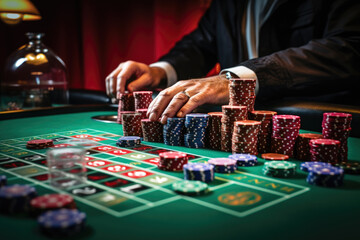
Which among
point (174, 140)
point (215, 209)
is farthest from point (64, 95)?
point (215, 209)

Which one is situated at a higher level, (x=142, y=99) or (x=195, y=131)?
(x=142, y=99)

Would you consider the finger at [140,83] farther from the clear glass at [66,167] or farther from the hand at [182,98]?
the clear glass at [66,167]

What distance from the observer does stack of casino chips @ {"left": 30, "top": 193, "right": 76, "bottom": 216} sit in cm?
107

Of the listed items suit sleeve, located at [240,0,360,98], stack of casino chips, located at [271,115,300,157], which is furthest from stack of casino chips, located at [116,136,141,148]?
suit sleeve, located at [240,0,360,98]

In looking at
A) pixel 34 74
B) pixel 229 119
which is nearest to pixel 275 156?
pixel 229 119

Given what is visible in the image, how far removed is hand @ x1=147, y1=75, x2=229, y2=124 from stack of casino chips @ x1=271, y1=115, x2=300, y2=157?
0.56 metres

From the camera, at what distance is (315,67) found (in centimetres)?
288

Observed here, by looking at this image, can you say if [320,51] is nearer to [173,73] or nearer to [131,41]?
[173,73]

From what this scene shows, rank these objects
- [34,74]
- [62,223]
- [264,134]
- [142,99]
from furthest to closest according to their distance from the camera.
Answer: [34,74], [142,99], [264,134], [62,223]

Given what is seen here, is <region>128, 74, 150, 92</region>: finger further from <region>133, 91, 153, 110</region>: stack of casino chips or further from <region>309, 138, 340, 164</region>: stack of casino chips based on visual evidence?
<region>309, 138, 340, 164</region>: stack of casino chips

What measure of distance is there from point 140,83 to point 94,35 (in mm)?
3761

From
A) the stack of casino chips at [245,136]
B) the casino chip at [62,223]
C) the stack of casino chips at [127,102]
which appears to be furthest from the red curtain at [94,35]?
the casino chip at [62,223]

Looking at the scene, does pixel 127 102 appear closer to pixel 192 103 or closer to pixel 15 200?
pixel 192 103

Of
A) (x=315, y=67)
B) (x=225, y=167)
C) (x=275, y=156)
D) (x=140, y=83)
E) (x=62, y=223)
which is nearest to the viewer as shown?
(x=62, y=223)
